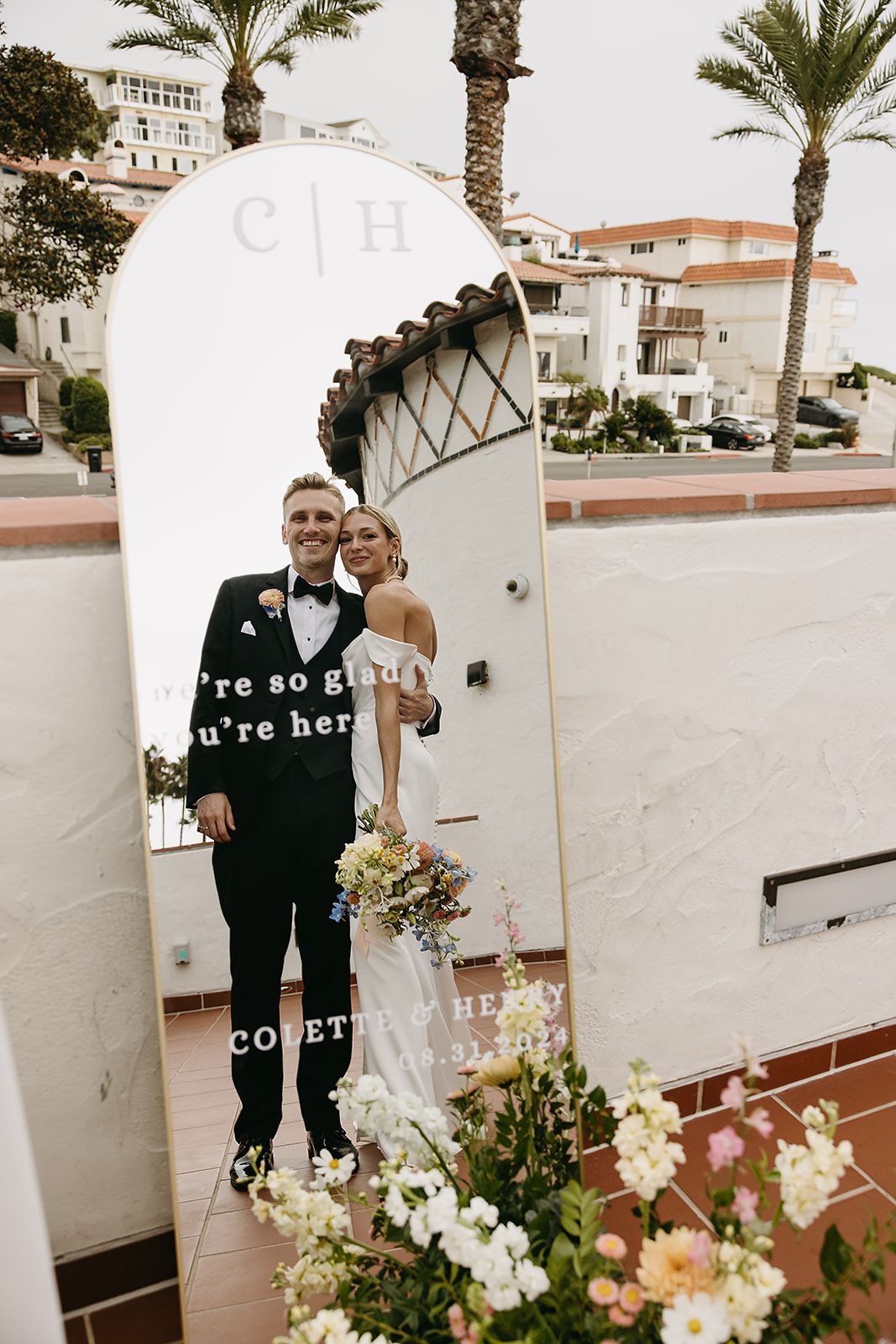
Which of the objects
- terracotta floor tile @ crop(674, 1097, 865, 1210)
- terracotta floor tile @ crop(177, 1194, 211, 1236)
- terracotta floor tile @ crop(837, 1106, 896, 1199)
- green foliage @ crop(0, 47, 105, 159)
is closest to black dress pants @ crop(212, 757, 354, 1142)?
terracotta floor tile @ crop(177, 1194, 211, 1236)

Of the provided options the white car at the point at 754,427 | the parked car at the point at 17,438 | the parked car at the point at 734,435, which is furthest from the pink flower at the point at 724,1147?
the white car at the point at 754,427

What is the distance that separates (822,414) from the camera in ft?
120

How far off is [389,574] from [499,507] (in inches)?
9.4

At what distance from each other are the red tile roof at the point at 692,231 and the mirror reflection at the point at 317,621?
45.7 m

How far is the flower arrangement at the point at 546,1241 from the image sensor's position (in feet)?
3.02

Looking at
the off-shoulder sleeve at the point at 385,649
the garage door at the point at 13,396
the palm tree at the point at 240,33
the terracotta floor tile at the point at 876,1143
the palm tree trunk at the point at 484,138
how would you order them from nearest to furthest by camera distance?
the off-shoulder sleeve at the point at 385,649, the terracotta floor tile at the point at 876,1143, the palm tree trunk at the point at 484,138, the palm tree at the point at 240,33, the garage door at the point at 13,396

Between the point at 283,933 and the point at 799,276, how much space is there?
17359 millimetres

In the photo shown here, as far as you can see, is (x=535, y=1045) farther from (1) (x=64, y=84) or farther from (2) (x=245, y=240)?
(1) (x=64, y=84)

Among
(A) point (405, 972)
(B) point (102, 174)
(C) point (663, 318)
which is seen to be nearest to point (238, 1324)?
(A) point (405, 972)

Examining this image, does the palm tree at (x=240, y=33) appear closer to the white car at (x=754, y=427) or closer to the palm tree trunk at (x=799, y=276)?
the palm tree trunk at (x=799, y=276)

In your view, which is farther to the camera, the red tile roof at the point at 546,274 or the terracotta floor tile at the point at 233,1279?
the red tile roof at the point at 546,274

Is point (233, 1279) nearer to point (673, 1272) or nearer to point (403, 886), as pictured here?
point (403, 886)

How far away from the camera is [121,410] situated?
1.37m

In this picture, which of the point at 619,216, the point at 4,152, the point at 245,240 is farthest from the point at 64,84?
the point at 619,216
